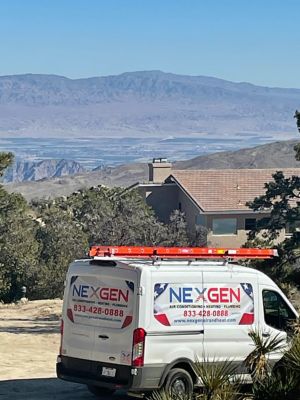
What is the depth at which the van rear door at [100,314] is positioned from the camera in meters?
13.3

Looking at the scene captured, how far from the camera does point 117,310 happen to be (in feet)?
43.9

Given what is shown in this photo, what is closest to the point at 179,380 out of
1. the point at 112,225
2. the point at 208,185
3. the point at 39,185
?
the point at 112,225

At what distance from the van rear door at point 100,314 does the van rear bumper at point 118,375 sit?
0.27 ft

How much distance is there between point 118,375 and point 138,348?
47 cm

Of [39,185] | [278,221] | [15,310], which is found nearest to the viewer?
[278,221]

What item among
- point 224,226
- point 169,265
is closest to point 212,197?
point 224,226

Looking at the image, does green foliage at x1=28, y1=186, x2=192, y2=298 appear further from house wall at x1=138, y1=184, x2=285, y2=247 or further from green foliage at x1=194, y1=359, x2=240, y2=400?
green foliage at x1=194, y1=359, x2=240, y2=400

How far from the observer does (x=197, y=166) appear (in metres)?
182

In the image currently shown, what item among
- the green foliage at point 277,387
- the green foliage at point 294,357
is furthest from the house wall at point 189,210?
the green foliage at point 277,387

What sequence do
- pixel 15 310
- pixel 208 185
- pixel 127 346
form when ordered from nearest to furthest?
pixel 127 346 < pixel 15 310 < pixel 208 185

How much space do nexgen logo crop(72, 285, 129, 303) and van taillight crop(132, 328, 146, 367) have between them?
Answer: 0.45 metres

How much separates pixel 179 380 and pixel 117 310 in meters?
1.30

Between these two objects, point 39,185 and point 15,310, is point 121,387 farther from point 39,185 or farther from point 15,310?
point 39,185

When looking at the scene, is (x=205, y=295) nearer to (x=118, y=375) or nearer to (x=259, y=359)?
(x=259, y=359)
